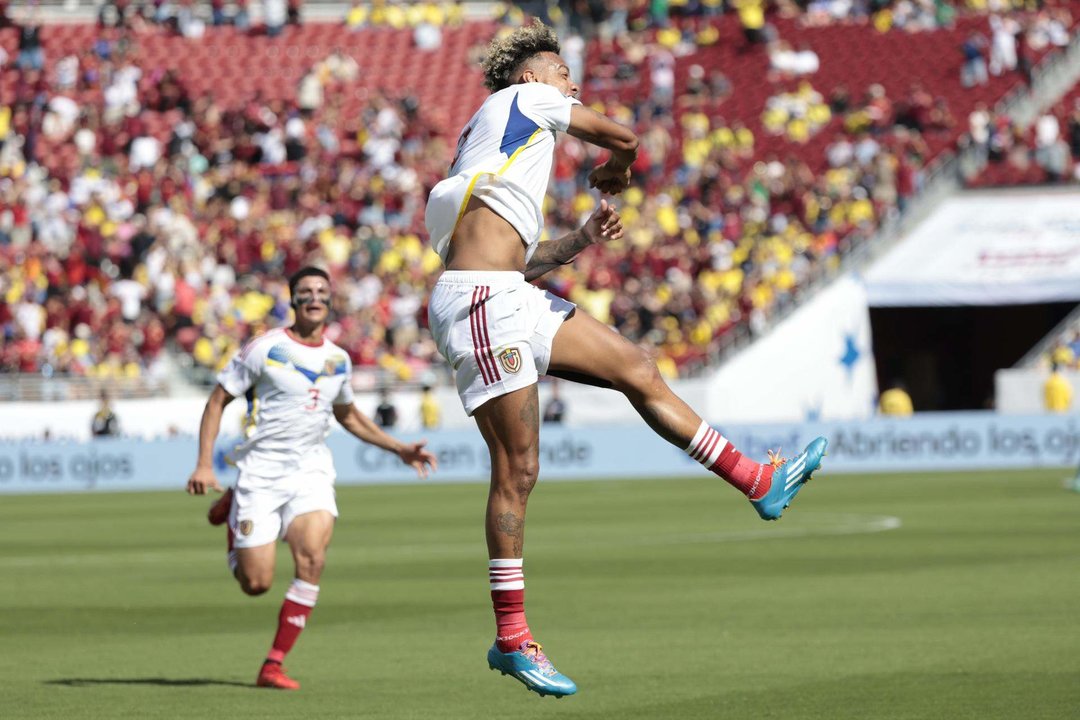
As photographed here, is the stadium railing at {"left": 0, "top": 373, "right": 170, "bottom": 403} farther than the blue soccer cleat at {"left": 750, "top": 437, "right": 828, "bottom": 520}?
Yes

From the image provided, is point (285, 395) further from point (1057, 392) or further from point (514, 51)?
point (1057, 392)

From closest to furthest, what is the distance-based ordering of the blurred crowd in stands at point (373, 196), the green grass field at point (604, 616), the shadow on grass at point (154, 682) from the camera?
the green grass field at point (604, 616)
the shadow on grass at point (154, 682)
the blurred crowd in stands at point (373, 196)

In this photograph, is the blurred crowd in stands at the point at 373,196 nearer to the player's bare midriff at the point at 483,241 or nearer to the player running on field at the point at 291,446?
the player running on field at the point at 291,446

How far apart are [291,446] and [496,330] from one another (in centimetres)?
471

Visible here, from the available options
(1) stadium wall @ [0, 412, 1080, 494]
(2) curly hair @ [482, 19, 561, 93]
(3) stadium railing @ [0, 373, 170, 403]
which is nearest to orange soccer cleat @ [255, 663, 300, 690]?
(2) curly hair @ [482, 19, 561, 93]

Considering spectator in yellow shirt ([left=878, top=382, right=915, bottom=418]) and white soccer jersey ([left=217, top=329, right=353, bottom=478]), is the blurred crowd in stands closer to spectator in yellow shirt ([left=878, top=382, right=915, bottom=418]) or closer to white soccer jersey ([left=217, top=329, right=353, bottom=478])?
spectator in yellow shirt ([left=878, top=382, right=915, bottom=418])

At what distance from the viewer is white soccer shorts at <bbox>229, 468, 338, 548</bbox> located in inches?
467

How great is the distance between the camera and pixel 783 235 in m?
38.8

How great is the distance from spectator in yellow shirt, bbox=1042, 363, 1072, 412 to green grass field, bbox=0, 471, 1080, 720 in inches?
307

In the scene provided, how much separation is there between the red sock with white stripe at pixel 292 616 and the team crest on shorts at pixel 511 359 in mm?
4207

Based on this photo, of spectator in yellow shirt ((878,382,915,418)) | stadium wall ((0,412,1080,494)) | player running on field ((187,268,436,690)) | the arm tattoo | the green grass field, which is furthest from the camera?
spectator in yellow shirt ((878,382,915,418))

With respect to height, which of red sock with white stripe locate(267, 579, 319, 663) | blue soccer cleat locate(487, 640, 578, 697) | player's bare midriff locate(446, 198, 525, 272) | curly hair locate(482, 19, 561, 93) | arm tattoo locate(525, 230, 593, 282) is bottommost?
red sock with white stripe locate(267, 579, 319, 663)

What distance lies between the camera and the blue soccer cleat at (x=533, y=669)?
7.46m

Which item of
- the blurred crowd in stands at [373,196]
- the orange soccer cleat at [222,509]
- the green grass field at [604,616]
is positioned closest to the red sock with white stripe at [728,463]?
the green grass field at [604,616]
